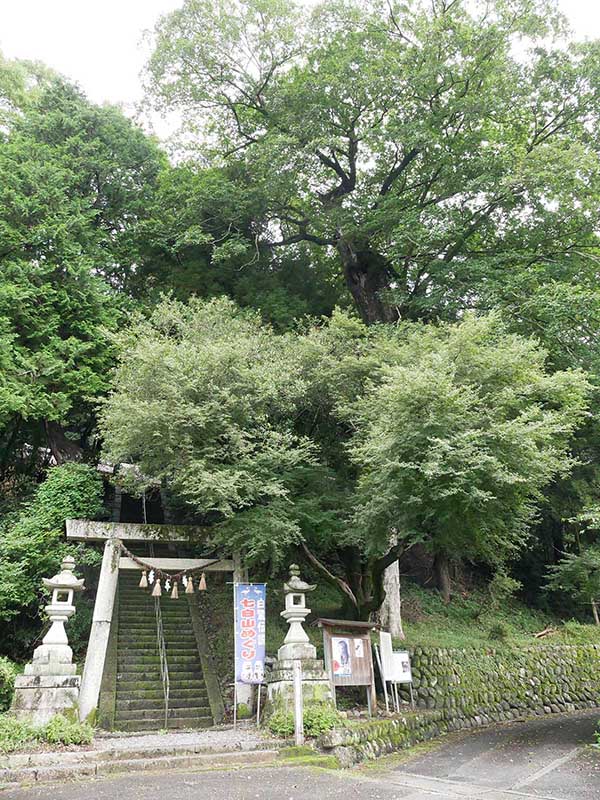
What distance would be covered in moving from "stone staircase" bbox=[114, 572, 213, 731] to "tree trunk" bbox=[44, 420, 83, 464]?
3.58 meters

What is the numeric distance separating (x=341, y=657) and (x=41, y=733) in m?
4.53

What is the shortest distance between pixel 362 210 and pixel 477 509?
11003mm

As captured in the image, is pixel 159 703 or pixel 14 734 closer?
pixel 14 734

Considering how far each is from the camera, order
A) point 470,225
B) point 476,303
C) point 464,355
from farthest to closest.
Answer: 1. point 470,225
2. point 476,303
3. point 464,355

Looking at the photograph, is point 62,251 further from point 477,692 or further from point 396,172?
point 477,692

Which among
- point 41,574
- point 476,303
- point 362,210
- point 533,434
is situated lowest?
point 41,574

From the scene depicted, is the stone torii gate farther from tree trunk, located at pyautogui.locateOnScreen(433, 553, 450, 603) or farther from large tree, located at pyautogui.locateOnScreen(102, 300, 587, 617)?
tree trunk, located at pyautogui.locateOnScreen(433, 553, 450, 603)

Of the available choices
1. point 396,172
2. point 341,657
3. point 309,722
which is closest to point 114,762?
point 309,722

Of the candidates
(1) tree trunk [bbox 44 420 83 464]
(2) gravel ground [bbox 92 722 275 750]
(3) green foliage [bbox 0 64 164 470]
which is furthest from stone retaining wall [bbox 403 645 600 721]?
(1) tree trunk [bbox 44 420 83 464]

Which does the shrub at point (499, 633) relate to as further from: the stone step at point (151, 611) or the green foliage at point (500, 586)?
the stone step at point (151, 611)

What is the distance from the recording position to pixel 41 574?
37.1 feet

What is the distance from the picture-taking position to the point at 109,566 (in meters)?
10.3

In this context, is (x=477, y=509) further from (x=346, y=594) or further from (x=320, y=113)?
(x=320, y=113)

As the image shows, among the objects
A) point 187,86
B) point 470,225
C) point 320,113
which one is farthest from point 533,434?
point 187,86
